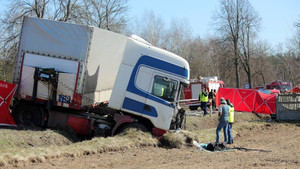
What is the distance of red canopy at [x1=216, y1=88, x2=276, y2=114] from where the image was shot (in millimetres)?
25320

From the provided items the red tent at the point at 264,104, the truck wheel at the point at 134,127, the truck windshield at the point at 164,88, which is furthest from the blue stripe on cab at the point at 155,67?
the red tent at the point at 264,104

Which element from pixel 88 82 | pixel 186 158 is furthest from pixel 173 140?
pixel 88 82

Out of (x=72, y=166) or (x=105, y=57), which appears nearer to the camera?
(x=72, y=166)

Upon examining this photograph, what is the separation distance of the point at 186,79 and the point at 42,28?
513 centimetres

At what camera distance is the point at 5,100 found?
11.7 meters

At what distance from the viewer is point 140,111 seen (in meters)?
11.3

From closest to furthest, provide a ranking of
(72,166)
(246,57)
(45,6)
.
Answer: (72,166)
(45,6)
(246,57)

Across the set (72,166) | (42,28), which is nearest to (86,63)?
(42,28)

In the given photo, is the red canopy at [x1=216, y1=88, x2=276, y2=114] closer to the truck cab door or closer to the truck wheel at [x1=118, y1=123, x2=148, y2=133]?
the truck cab door

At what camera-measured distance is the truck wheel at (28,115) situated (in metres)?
12.1

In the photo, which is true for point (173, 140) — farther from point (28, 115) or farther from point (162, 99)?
point (28, 115)

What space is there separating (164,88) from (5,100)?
530cm

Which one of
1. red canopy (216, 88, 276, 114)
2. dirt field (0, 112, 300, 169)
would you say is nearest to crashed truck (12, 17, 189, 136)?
dirt field (0, 112, 300, 169)

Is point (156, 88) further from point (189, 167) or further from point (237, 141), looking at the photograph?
point (237, 141)
